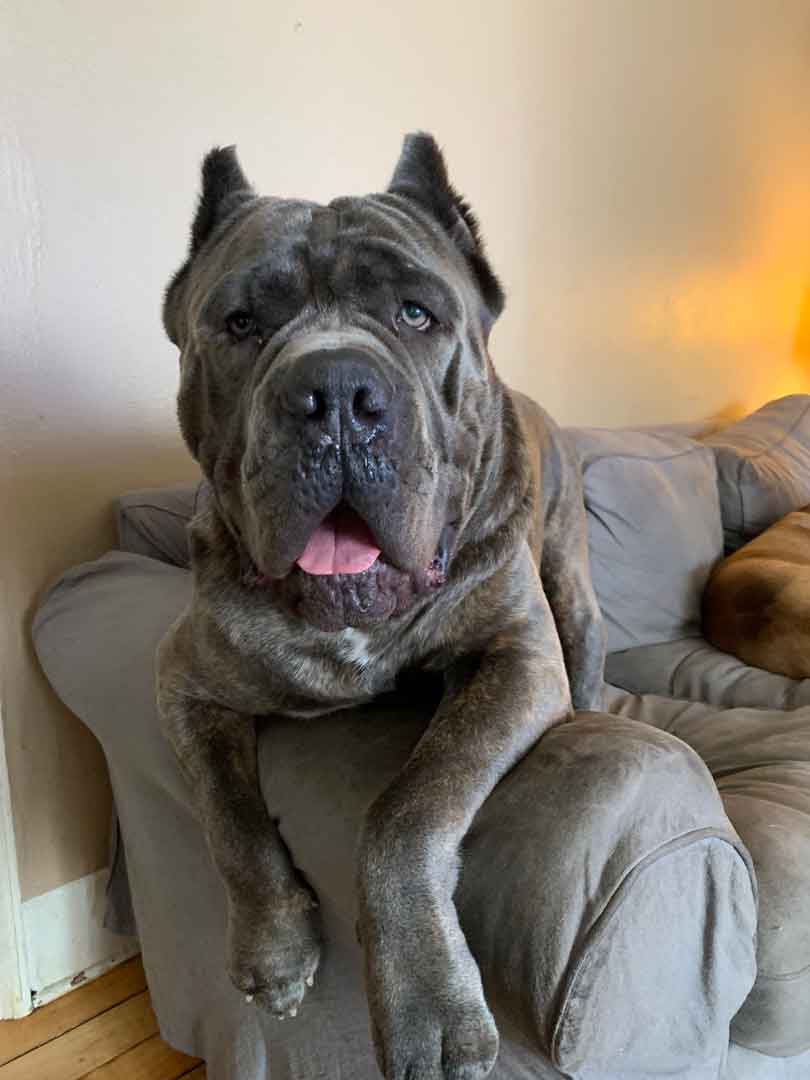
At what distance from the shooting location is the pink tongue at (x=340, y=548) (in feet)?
3.54

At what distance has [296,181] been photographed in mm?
2244

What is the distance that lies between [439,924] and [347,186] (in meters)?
2.02

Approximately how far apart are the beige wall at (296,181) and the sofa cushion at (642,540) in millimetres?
660

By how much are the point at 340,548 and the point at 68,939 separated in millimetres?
1502

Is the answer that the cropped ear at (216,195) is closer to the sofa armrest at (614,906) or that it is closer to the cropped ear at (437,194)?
the cropped ear at (437,194)

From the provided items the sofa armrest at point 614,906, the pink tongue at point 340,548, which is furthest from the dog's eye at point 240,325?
the sofa armrest at point 614,906

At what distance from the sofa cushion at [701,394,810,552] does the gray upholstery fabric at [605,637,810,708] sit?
584 millimetres

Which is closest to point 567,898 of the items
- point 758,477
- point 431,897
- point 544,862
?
point 544,862

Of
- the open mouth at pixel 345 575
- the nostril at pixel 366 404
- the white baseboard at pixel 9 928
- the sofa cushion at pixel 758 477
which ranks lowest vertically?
the white baseboard at pixel 9 928

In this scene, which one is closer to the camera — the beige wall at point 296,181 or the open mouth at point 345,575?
the open mouth at point 345,575

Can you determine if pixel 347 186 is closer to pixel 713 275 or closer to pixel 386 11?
pixel 386 11

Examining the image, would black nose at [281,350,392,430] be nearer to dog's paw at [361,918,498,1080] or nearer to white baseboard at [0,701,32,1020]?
dog's paw at [361,918,498,1080]

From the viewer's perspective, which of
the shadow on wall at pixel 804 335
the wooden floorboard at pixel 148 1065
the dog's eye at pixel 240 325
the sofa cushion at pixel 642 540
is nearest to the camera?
the dog's eye at pixel 240 325

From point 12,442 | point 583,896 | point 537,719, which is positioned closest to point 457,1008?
point 583,896
